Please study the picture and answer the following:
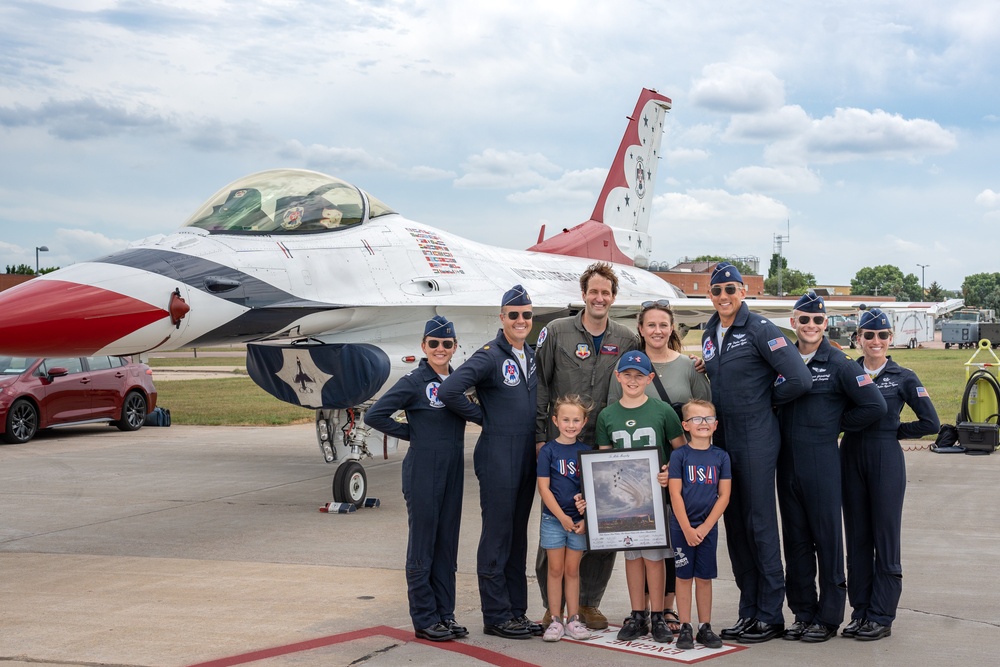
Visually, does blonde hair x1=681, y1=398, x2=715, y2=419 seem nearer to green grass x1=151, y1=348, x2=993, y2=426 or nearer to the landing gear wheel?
the landing gear wheel

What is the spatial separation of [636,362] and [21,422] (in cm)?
1278

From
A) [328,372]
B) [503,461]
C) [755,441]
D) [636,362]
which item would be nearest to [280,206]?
[328,372]

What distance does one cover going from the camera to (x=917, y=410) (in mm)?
5188

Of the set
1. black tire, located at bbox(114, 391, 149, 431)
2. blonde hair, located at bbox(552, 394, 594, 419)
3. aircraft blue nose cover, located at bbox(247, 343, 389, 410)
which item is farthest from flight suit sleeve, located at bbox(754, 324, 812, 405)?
black tire, located at bbox(114, 391, 149, 431)

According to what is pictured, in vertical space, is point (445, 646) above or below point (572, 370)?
below

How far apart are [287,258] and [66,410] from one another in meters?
8.80

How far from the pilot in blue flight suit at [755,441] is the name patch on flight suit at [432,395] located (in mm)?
1502

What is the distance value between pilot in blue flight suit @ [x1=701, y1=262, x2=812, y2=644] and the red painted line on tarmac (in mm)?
1235

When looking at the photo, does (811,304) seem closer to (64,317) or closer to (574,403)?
(574,403)

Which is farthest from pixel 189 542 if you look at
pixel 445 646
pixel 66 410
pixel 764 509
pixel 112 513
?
pixel 66 410

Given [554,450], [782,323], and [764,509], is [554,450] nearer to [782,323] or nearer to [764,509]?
[764,509]

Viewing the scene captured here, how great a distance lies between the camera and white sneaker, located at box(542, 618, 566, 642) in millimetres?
4918

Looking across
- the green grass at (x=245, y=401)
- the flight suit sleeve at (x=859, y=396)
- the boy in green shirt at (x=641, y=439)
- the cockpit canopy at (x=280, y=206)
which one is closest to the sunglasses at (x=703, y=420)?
the boy in green shirt at (x=641, y=439)

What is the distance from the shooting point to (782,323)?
14.1 metres
